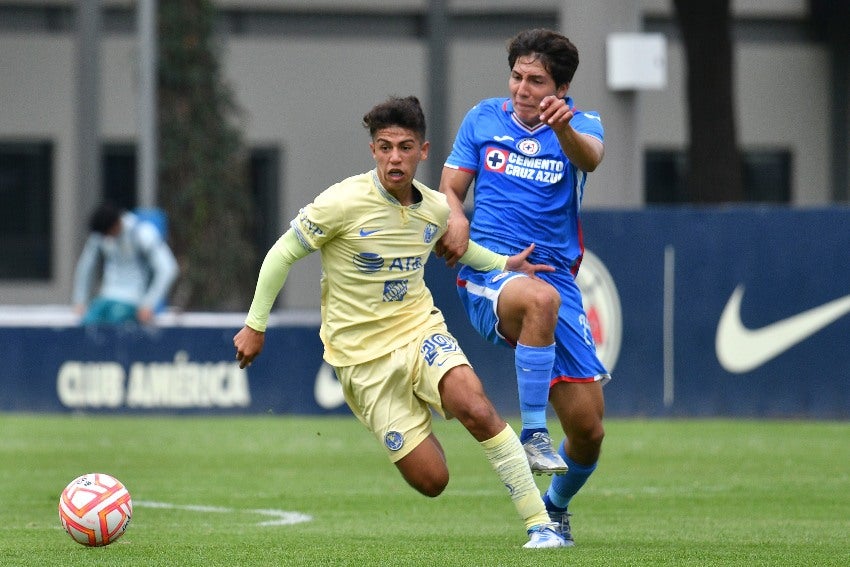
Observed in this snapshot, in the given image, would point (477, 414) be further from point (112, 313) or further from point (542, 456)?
point (112, 313)

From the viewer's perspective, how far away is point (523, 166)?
7.76 meters

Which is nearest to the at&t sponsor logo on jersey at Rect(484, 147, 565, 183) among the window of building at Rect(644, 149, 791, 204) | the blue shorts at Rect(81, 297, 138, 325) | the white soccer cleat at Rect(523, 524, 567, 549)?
the white soccer cleat at Rect(523, 524, 567, 549)

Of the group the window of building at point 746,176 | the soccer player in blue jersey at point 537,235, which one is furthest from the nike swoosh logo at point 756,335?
the window of building at point 746,176

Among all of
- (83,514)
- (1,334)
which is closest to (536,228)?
(83,514)

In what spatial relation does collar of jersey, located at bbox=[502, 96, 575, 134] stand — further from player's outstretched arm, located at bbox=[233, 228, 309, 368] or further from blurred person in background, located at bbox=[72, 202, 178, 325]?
blurred person in background, located at bbox=[72, 202, 178, 325]

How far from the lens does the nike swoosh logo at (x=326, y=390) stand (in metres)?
15.8

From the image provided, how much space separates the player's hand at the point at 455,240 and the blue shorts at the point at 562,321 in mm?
237

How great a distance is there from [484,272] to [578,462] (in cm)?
100

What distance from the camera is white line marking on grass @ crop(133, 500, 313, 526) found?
888 cm

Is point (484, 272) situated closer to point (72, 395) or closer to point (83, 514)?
point (83, 514)

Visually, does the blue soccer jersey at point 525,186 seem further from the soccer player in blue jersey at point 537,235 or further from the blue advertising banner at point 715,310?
the blue advertising banner at point 715,310

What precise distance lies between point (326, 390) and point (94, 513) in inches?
342

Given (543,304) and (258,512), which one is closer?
(543,304)

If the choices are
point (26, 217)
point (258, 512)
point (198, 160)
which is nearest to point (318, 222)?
point (258, 512)
